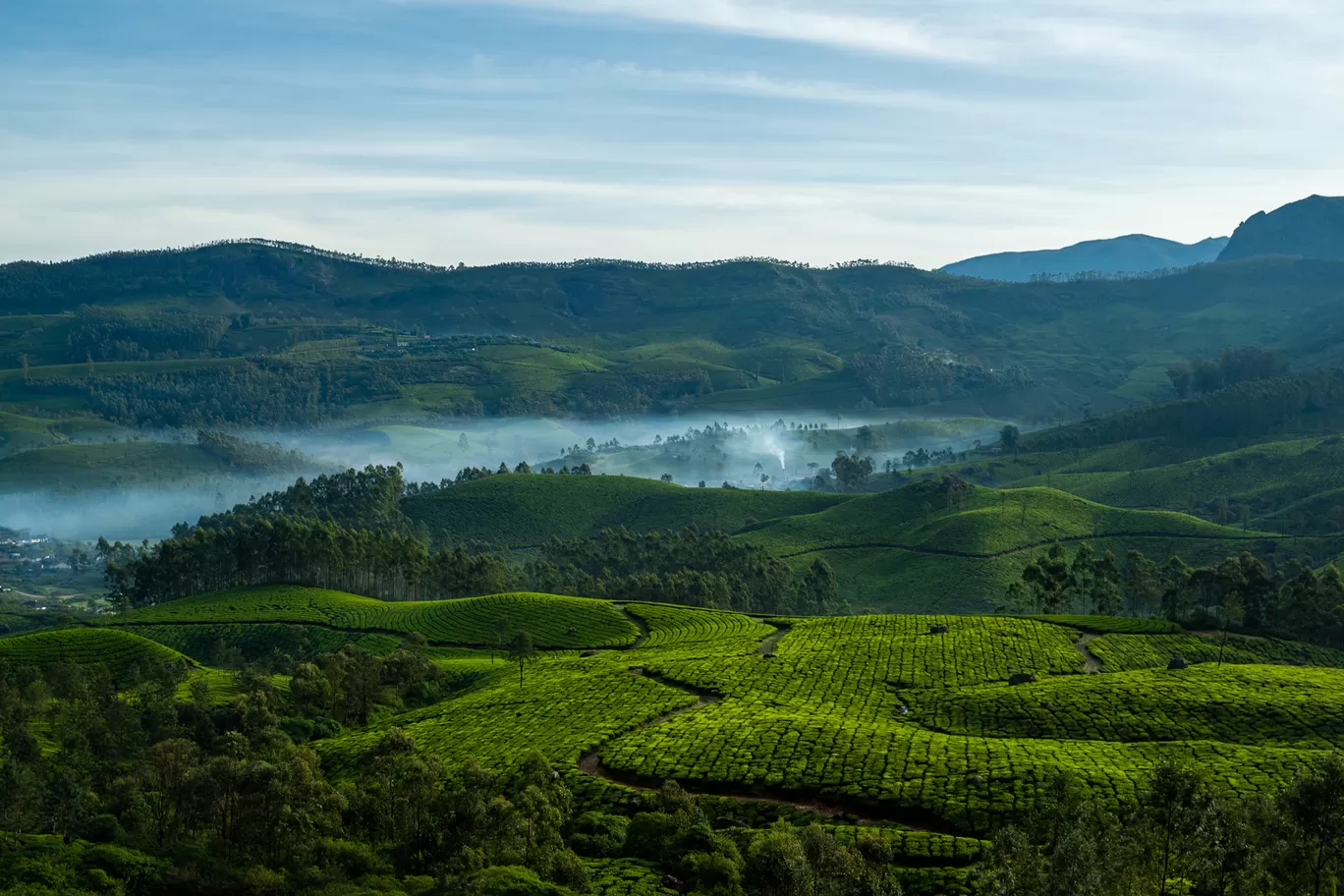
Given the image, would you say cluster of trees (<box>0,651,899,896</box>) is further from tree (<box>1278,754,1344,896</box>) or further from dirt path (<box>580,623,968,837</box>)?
tree (<box>1278,754,1344,896</box>)

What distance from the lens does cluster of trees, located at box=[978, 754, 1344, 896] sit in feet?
178

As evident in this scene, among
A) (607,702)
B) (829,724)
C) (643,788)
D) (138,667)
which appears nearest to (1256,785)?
(829,724)

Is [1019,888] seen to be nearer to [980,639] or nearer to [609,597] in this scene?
[980,639]

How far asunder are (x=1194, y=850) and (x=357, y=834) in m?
48.1

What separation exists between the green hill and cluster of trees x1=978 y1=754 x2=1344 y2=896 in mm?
114632

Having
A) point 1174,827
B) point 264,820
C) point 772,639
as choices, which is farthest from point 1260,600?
point 264,820

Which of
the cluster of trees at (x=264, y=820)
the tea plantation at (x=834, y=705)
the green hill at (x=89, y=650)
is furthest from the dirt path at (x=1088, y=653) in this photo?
the green hill at (x=89, y=650)

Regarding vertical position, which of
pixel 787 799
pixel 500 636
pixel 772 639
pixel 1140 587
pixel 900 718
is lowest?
pixel 500 636

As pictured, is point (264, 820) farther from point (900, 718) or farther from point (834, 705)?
point (900, 718)

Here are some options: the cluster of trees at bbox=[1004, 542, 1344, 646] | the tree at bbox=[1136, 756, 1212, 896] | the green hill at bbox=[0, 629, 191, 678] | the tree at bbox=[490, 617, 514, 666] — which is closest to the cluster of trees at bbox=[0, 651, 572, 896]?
the tree at bbox=[1136, 756, 1212, 896]

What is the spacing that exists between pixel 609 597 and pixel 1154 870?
141667 millimetres

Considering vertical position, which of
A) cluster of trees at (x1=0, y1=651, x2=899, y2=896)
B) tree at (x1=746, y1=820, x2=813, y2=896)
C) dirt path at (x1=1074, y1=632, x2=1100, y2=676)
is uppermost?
tree at (x1=746, y1=820, x2=813, y2=896)

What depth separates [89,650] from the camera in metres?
146

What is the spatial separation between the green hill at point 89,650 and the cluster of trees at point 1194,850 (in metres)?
115
